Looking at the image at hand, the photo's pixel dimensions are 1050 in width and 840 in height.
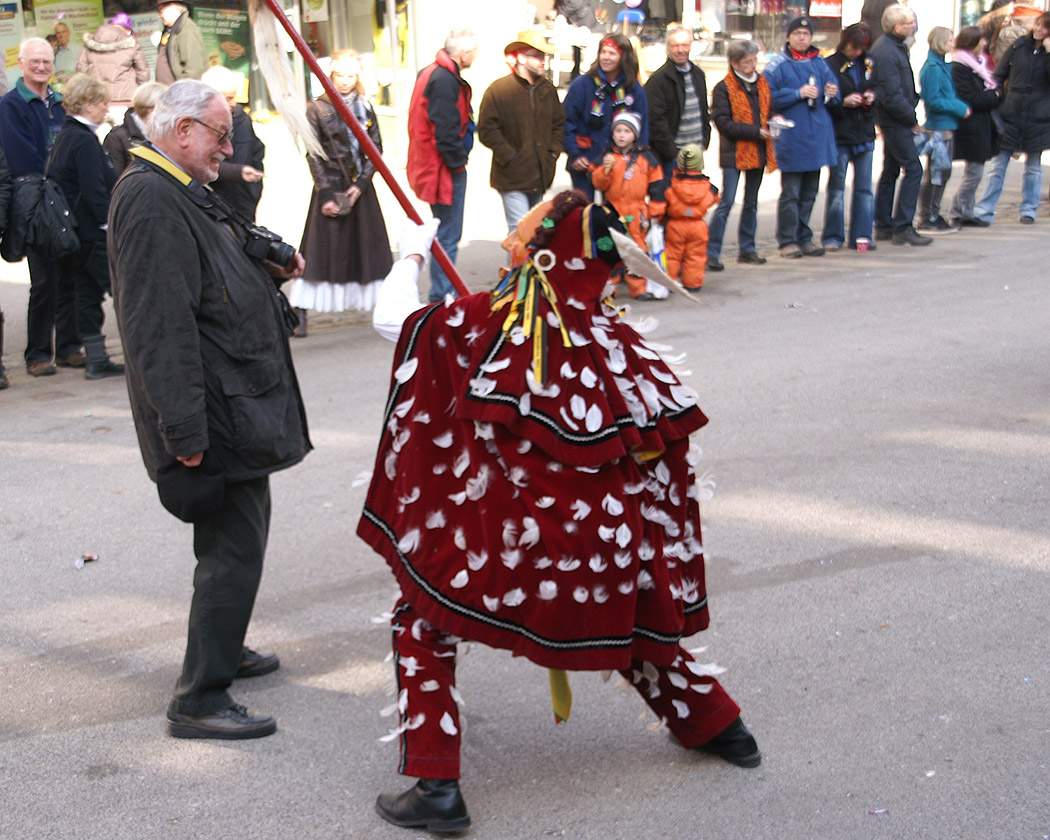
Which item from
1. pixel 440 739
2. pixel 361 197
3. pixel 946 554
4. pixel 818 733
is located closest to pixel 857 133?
pixel 361 197

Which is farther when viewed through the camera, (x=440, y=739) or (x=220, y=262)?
(x=220, y=262)

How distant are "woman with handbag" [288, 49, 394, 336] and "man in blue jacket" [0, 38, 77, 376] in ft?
5.27

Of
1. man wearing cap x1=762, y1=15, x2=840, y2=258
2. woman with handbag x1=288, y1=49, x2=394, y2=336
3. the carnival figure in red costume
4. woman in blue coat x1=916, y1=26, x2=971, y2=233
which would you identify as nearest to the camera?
the carnival figure in red costume

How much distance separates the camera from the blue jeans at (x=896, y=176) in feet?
36.2

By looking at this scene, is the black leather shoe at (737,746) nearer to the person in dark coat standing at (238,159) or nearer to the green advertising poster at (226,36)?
the person in dark coat standing at (238,159)

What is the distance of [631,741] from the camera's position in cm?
358

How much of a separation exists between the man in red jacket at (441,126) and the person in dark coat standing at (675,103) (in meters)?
1.76

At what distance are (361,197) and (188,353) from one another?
17.1 feet

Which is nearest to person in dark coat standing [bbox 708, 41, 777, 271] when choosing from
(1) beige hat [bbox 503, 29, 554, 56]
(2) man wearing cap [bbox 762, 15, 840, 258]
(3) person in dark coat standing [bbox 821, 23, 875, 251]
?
(2) man wearing cap [bbox 762, 15, 840, 258]

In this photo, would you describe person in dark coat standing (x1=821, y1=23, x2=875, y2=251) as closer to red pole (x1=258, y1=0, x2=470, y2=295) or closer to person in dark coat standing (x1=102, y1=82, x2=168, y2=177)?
person in dark coat standing (x1=102, y1=82, x2=168, y2=177)

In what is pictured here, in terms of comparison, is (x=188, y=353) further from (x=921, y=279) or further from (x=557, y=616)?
(x=921, y=279)

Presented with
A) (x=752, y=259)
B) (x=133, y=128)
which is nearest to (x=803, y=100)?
(x=752, y=259)

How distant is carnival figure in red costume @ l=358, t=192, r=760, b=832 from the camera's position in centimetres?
293

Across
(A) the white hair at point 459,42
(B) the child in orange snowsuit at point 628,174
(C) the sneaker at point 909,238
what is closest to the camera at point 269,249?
(A) the white hair at point 459,42
